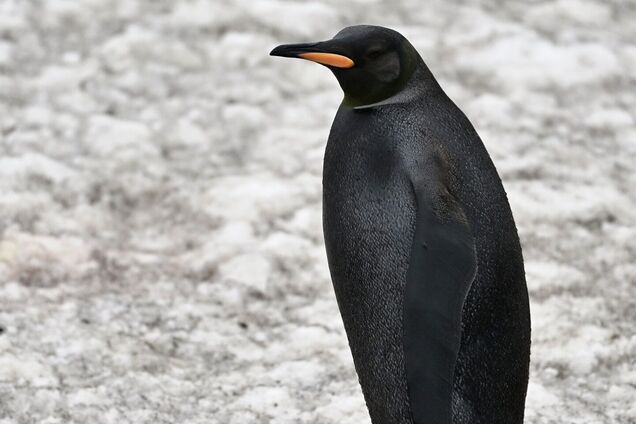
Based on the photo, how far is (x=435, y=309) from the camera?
1870 mm

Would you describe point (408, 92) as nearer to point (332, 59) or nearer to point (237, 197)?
point (332, 59)

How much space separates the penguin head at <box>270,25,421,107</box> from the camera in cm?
202

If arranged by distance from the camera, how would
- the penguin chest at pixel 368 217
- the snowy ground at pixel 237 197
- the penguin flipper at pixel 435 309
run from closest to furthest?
the penguin flipper at pixel 435 309 → the penguin chest at pixel 368 217 → the snowy ground at pixel 237 197

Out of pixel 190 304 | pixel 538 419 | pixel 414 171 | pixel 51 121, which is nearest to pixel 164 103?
pixel 51 121

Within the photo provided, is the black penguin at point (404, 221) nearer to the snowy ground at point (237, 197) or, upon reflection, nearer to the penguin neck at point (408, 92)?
the penguin neck at point (408, 92)

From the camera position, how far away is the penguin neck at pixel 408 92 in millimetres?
2059

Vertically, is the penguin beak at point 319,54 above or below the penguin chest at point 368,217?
above

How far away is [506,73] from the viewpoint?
15.6 feet

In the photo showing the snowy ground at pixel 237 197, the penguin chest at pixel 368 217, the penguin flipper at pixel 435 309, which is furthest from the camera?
the snowy ground at pixel 237 197

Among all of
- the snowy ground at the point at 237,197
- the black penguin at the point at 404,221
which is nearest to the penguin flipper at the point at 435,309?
the black penguin at the point at 404,221

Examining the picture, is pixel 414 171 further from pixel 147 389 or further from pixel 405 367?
pixel 147 389

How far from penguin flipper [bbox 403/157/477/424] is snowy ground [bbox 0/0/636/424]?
2.90 feet

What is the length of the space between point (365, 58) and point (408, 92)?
0.11 metres

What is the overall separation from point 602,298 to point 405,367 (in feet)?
5.09
